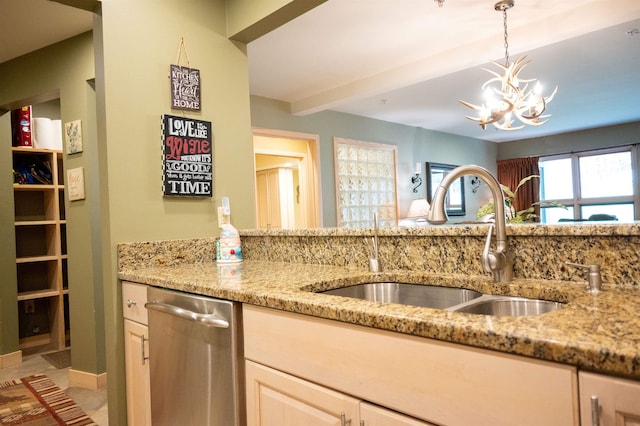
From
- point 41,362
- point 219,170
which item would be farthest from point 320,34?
point 41,362

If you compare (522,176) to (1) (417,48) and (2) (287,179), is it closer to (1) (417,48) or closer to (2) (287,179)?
(2) (287,179)

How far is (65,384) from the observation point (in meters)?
3.00

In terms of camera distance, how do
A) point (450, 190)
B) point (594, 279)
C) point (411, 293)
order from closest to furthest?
point (594, 279)
point (411, 293)
point (450, 190)

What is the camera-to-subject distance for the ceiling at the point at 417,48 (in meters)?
2.81

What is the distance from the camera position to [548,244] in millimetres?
1173

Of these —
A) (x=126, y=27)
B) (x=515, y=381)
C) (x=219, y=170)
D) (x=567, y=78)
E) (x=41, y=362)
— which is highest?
(x=567, y=78)

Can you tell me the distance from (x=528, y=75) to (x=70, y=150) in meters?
4.23

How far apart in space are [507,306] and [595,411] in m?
0.54

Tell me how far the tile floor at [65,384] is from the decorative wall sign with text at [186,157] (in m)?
1.43

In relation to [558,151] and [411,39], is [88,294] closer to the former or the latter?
[411,39]

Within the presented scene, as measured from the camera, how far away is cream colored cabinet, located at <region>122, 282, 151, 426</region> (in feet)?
5.44

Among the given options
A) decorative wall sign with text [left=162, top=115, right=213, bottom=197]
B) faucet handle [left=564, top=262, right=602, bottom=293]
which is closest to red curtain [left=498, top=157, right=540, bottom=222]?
decorative wall sign with text [left=162, top=115, right=213, bottom=197]

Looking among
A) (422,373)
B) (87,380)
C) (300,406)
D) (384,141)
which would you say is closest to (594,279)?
(422,373)

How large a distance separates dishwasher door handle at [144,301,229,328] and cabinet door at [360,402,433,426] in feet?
1.63
